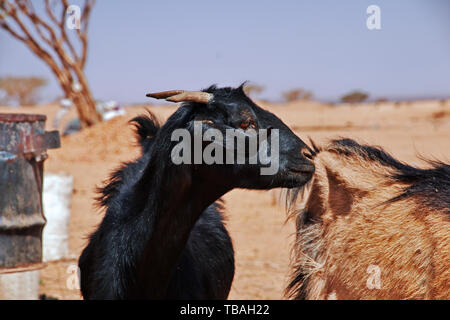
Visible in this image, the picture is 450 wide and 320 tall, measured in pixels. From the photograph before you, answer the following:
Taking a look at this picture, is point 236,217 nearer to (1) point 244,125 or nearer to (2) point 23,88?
(1) point 244,125

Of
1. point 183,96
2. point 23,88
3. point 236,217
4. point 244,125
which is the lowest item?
point 236,217

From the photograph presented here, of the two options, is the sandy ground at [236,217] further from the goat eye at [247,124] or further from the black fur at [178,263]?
the goat eye at [247,124]

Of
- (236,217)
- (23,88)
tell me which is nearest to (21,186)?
(236,217)

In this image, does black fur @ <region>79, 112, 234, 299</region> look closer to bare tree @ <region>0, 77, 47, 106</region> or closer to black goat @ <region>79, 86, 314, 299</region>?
black goat @ <region>79, 86, 314, 299</region>

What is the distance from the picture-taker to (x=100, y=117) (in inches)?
774

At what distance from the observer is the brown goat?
2785 mm

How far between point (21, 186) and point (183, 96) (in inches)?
78.8

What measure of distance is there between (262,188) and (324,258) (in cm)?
62

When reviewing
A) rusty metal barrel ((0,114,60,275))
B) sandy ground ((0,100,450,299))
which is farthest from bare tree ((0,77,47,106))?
rusty metal barrel ((0,114,60,275))

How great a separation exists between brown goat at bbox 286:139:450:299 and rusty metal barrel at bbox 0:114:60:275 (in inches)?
83.2

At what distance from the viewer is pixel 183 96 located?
3006 millimetres

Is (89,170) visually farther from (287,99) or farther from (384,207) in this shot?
(287,99)

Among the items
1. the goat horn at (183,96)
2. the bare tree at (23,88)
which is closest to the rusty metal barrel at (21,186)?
the goat horn at (183,96)
